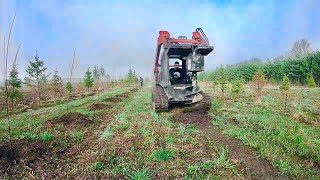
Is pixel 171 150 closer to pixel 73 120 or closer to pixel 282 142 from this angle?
pixel 282 142

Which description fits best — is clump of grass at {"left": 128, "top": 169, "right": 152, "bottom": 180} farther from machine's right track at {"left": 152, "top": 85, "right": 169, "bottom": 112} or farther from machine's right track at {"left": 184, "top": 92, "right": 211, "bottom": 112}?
machine's right track at {"left": 184, "top": 92, "right": 211, "bottom": 112}

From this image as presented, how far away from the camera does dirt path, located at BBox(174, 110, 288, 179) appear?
472cm

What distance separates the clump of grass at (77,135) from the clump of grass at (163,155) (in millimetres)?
2620

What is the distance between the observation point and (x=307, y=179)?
454cm

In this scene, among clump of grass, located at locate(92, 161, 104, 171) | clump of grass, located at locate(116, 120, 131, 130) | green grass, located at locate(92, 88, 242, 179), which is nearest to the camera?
green grass, located at locate(92, 88, 242, 179)

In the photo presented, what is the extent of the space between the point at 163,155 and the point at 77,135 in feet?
10.6

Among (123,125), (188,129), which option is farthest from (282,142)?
(123,125)

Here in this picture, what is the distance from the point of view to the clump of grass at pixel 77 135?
7.12 m

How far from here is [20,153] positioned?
5.72m

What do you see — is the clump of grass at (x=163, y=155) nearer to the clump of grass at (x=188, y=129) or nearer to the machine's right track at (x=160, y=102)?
the clump of grass at (x=188, y=129)

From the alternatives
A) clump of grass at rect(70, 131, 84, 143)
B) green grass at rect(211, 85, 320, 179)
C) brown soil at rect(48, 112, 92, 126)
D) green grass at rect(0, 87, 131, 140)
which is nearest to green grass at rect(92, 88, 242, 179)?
clump of grass at rect(70, 131, 84, 143)

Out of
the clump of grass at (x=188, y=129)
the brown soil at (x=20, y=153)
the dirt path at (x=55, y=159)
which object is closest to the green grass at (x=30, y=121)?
the brown soil at (x=20, y=153)

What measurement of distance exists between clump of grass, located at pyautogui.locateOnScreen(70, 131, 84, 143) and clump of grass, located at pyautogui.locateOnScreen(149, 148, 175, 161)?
2.62 meters

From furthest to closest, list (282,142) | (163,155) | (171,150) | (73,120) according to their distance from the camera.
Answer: (73,120), (282,142), (171,150), (163,155)
